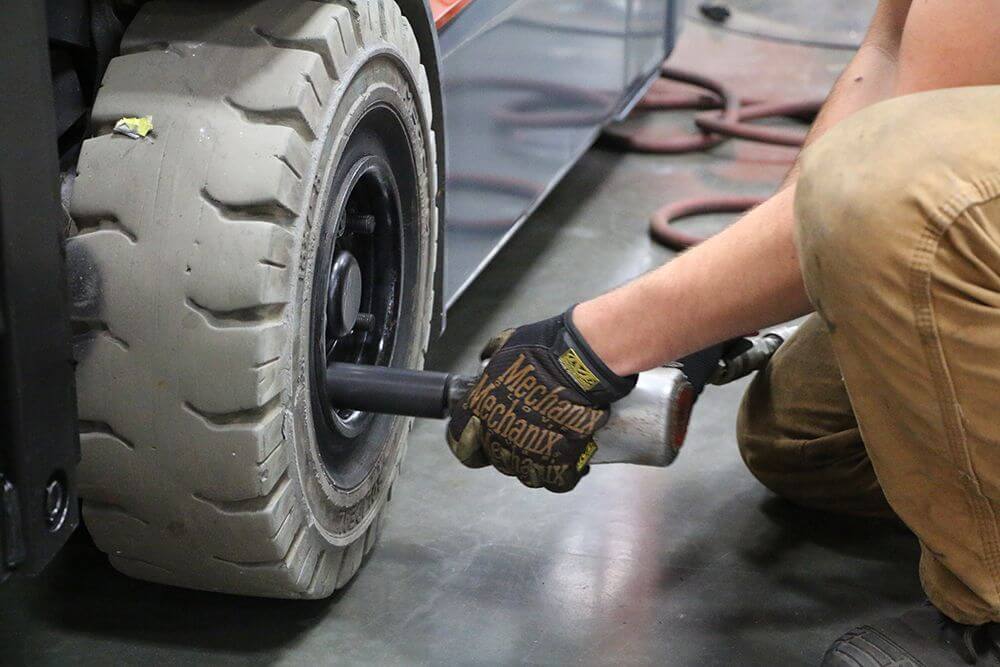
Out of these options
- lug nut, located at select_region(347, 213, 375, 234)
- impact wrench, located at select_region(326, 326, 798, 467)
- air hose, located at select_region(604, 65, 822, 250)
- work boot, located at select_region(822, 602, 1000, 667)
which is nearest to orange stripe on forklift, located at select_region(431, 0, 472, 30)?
lug nut, located at select_region(347, 213, 375, 234)

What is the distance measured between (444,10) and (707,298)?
2.12ft

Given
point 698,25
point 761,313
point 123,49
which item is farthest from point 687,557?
point 698,25

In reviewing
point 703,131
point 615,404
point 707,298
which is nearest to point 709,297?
point 707,298

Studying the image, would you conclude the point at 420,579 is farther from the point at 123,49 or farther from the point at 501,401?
the point at 123,49

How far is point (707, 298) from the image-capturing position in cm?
132

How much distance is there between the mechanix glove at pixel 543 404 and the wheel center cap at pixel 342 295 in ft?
0.62

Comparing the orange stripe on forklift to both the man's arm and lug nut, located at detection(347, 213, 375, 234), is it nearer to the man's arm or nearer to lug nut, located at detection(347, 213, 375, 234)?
lug nut, located at detection(347, 213, 375, 234)

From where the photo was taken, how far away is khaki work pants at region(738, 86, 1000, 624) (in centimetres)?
112

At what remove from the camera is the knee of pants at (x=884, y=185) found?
3.67ft

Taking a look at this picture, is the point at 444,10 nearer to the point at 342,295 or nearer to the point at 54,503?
the point at 342,295

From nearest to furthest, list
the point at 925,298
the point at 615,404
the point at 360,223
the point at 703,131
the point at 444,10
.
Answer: the point at 925,298 < the point at 615,404 < the point at 360,223 < the point at 444,10 < the point at 703,131

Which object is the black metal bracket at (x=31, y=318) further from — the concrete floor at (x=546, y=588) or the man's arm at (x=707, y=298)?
the man's arm at (x=707, y=298)

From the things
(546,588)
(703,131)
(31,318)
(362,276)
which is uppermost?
(31,318)

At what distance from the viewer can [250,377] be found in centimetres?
122
